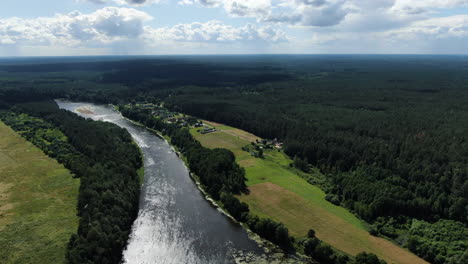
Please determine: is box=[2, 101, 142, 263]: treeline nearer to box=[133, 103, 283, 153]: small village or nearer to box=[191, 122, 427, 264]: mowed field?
box=[191, 122, 427, 264]: mowed field

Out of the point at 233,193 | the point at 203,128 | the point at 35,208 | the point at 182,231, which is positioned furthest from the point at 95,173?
the point at 203,128

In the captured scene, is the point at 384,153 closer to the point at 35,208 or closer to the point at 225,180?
the point at 225,180

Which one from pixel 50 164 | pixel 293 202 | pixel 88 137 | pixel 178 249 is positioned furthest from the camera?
pixel 88 137

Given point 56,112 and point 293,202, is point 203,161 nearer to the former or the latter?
point 293,202

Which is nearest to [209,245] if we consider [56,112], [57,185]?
[57,185]

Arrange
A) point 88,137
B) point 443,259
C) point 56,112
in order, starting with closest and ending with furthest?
point 443,259
point 88,137
point 56,112

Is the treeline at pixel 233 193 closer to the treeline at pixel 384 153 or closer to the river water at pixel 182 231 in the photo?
the river water at pixel 182 231
